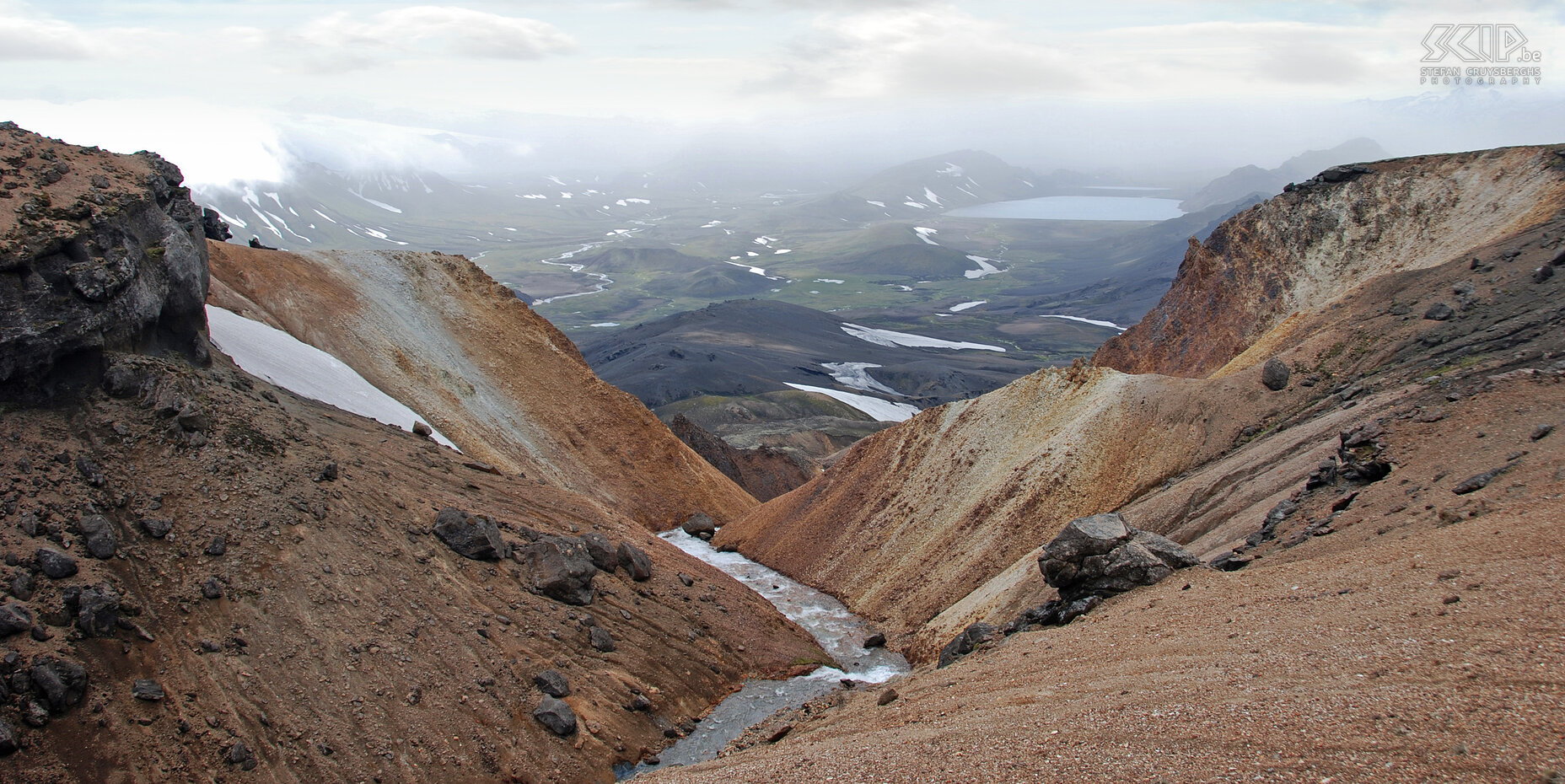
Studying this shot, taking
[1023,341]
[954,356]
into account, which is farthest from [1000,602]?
[1023,341]

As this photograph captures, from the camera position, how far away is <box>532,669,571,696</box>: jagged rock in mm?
21656

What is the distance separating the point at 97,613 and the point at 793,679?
1690cm

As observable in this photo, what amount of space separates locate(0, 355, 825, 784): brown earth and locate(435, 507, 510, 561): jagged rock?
273 mm

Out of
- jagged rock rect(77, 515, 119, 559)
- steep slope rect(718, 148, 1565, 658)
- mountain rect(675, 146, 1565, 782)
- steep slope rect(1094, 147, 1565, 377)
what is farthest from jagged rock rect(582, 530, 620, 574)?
steep slope rect(1094, 147, 1565, 377)

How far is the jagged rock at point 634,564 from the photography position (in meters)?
28.5

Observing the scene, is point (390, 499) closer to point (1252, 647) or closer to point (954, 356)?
point (1252, 647)

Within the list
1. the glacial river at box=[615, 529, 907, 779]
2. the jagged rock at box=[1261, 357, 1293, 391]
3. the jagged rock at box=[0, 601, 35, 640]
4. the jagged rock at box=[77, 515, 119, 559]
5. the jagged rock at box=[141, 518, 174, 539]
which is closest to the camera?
the jagged rock at box=[0, 601, 35, 640]

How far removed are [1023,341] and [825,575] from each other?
143066mm

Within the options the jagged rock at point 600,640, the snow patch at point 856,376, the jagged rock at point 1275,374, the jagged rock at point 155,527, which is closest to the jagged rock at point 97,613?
the jagged rock at point 155,527

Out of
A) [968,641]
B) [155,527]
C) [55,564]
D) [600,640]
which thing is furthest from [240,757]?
A: [968,641]

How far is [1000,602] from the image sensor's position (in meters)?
26.7

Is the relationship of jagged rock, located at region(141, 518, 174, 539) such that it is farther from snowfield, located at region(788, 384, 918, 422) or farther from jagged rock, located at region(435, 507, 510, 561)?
snowfield, located at region(788, 384, 918, 422)

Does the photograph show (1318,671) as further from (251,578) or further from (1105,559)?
(251,578)

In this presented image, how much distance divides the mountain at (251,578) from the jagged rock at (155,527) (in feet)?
0.18
